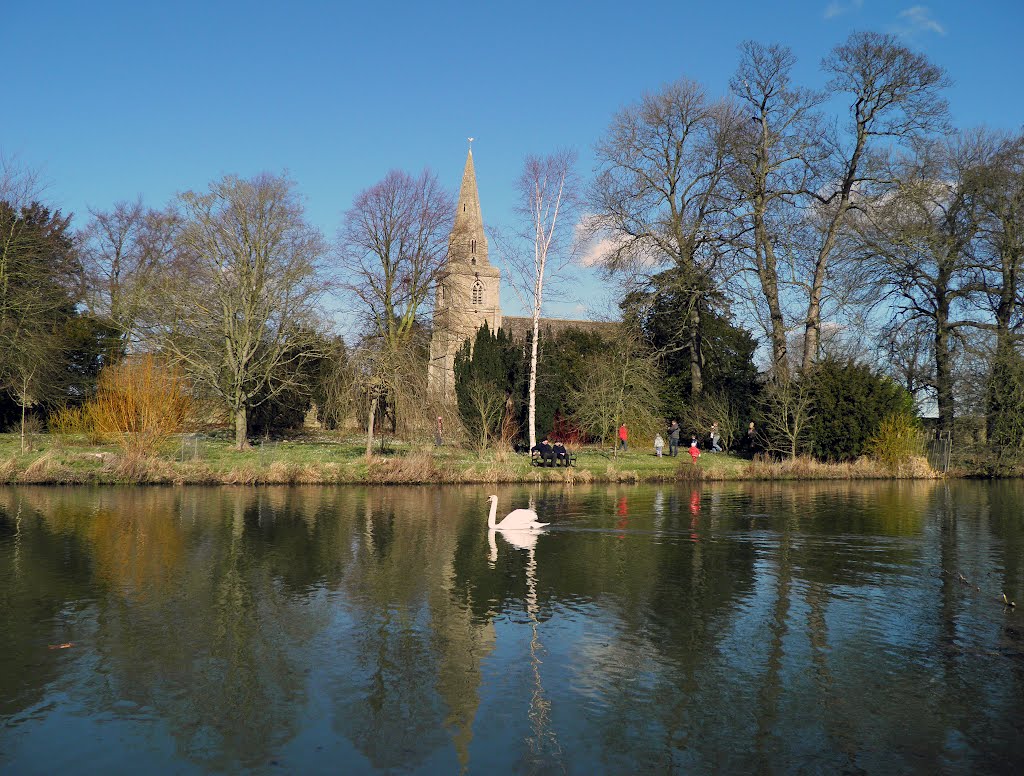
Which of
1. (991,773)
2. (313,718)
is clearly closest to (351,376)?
(313,718)

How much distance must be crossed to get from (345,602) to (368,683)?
316 cm

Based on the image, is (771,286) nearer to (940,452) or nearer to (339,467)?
(940,452)

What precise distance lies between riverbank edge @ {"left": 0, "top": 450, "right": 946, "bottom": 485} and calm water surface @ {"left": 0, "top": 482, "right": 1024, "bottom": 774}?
7.96 metres

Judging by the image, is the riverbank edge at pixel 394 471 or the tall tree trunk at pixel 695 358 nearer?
the riverbank edge at pixel 394 471

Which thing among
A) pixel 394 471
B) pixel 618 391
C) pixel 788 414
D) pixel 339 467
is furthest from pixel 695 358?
pixel 339 467

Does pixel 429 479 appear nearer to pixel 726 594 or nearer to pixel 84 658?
pixel 726 594

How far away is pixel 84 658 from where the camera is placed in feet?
28.4

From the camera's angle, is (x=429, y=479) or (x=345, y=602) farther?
(x=429, y=479)

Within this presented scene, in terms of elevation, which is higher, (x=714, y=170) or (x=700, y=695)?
(x=714, y=170)

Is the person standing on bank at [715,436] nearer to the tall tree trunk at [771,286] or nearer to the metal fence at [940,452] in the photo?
the tall tree trunk at [771,286]

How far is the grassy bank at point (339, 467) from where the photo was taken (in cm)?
2531

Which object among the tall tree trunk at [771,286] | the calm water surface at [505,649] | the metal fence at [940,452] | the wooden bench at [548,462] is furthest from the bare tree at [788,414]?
the calm water surface at [505,649]

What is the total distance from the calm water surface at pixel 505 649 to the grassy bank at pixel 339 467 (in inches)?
318

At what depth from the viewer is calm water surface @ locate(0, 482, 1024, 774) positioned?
669cm
